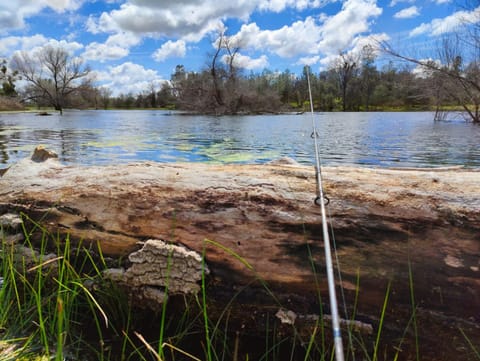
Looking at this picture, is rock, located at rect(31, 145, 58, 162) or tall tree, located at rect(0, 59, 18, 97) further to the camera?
tall tree, located at rect(0, 59, 18, 97)

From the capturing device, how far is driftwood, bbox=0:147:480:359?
1.68m

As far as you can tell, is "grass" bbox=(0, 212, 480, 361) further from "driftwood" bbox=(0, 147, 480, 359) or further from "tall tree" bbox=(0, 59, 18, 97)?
"tall tree" bbox=(0, 59, 18, 97)

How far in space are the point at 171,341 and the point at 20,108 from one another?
6182 centimetres

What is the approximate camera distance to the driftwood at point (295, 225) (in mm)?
1678

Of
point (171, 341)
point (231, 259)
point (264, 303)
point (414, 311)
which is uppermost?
point (231, 259)

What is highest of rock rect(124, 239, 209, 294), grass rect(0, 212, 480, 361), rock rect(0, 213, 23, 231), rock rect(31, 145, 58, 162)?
rock rect(31, 145, 58, 162)

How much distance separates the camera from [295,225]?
6.42 ft

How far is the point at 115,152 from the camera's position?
9.26 m

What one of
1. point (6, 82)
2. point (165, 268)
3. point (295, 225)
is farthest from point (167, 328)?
point (6, 82)

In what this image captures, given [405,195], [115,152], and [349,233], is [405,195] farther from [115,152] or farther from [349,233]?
[115,152]

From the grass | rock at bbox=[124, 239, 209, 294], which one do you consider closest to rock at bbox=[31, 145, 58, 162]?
the grass

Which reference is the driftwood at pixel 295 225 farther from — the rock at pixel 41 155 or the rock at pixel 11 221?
the rock at pixel 41 155

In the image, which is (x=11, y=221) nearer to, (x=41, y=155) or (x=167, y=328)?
(x=41, y=155)

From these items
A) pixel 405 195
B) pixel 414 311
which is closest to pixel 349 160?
pixel 405 195
